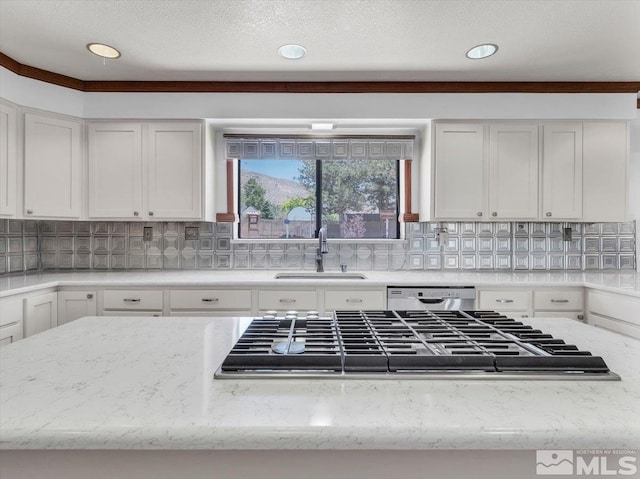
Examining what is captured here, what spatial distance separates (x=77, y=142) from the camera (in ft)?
10.1

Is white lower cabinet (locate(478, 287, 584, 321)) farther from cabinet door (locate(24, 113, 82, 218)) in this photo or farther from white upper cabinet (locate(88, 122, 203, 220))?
cabinet door (locate(24, 113, 82, 218))

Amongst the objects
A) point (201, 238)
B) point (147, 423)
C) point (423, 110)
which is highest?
point (423, 110)

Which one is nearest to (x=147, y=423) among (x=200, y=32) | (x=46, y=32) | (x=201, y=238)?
(x=200, y=32)

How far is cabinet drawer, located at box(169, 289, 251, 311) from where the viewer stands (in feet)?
9.34

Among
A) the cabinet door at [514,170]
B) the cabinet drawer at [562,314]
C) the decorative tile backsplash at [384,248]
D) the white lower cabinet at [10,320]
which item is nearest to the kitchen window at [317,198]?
the decorative tile backsplash at [384,248]

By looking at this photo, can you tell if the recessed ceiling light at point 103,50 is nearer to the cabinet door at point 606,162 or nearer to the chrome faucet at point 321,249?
the chrome faucet at point 321,249

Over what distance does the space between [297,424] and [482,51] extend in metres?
2.74

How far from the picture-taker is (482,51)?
2.59m

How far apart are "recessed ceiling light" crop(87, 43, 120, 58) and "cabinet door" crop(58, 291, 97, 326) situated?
66.3 inches

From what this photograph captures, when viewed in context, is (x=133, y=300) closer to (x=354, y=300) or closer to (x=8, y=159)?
(x=8, y=159)

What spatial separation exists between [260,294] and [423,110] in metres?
1.96

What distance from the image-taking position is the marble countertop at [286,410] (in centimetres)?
64

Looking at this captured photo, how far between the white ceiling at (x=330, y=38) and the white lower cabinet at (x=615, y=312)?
166 cm

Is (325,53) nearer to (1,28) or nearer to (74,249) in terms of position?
(1,28)
